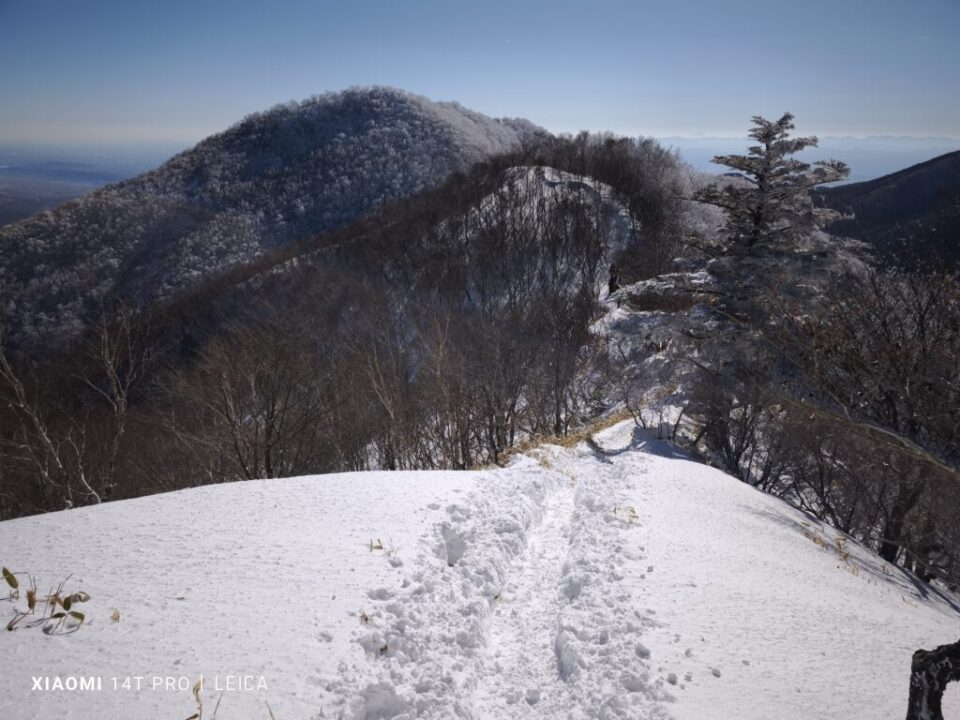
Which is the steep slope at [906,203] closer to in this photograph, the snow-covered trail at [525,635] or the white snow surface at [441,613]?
the white snow surface at [441,613]

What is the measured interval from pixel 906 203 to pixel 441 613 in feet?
211

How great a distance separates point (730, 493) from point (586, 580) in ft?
14.8

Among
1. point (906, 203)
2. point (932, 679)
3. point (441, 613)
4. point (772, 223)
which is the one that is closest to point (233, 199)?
point (772, 223)

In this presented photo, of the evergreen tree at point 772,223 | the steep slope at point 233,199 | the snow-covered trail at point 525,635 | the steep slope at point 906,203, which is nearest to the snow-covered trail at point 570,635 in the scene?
the snow-covered trail at point 525,635

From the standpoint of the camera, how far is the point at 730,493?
8.27 m

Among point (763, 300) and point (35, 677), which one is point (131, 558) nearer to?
point (35, 677)

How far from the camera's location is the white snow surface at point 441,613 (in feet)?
10.8

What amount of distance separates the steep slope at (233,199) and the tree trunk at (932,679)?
209ft

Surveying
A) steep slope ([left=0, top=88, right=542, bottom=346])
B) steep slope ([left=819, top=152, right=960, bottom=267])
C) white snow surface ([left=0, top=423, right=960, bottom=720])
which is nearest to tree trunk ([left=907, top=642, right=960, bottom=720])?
white snow surface ([left=0, top=423, right=960, bottom=720])

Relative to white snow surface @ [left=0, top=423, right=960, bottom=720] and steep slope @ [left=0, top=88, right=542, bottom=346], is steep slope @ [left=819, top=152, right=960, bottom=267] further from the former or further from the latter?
steep slope @ [left=0, top=88, right=542, bottom=346]

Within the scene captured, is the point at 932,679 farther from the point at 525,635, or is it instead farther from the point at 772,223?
the point at 772,223

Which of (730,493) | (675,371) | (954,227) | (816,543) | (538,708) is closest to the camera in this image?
(538,708)

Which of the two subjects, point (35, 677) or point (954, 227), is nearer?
point (35, 677)

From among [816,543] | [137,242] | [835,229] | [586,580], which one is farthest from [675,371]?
[137,242]
